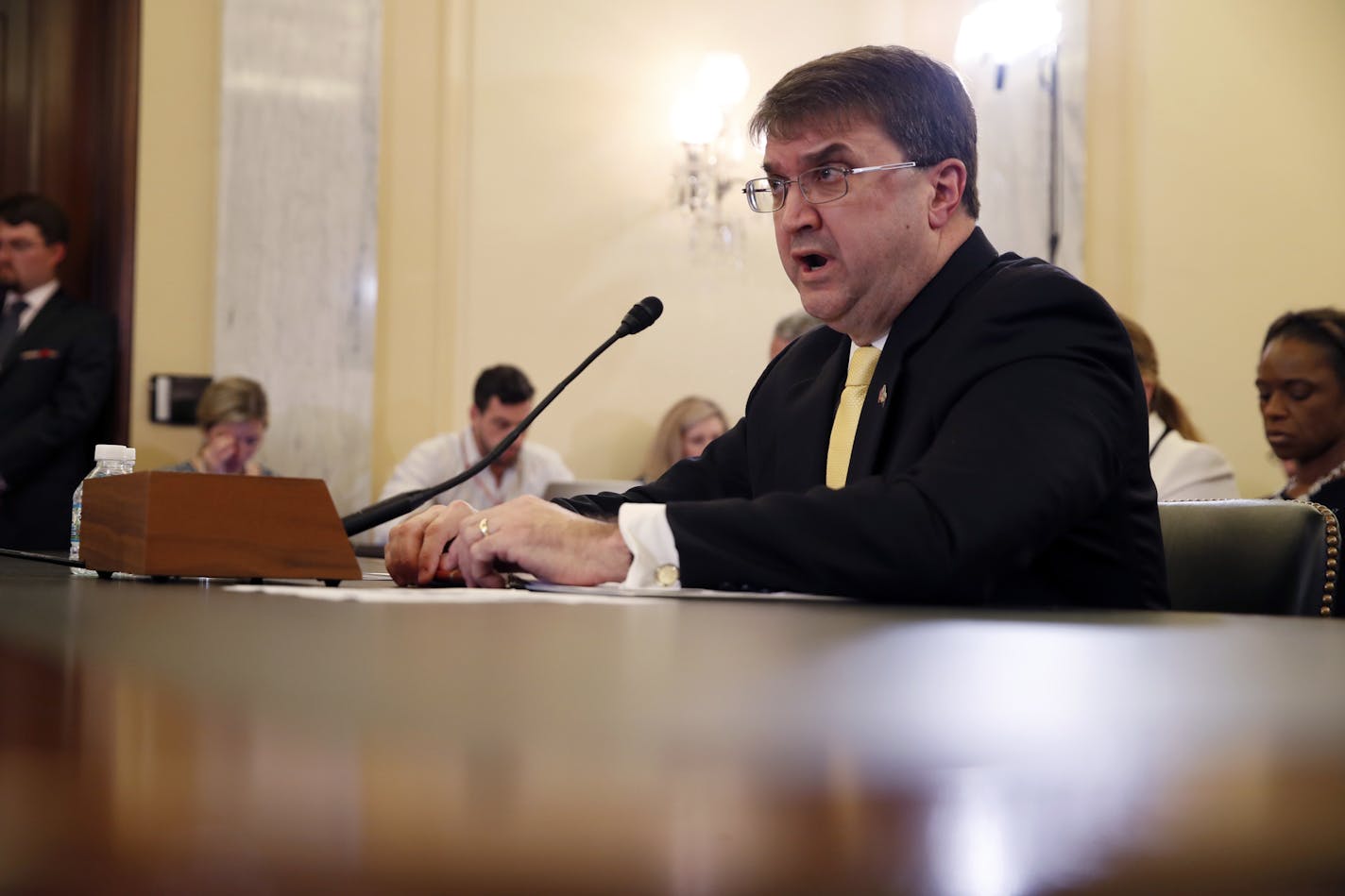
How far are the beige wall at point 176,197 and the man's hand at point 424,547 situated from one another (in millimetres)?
3371

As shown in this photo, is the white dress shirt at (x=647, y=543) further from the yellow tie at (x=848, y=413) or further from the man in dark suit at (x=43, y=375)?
the man in dark suit at (x=43, y=375)

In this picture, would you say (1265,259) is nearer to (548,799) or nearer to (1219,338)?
(1219,338)

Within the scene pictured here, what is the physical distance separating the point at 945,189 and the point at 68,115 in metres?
4.06

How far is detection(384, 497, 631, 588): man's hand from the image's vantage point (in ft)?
4.00

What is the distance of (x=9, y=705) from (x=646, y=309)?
149cm

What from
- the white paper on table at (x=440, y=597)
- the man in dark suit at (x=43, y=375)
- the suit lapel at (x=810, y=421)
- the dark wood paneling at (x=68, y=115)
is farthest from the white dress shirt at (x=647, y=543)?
the dark wood paneling at (x=68, y=115)

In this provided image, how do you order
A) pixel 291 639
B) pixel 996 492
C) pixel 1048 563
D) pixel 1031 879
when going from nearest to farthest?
1. pixel 1031 879
2. pixel 291 639
3. pixel 996 492
4. pixel 1048 563

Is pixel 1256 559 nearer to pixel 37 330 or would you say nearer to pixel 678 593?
pixel 678 593

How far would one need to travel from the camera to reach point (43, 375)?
427cm

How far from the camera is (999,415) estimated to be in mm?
1300

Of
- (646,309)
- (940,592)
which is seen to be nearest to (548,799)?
(940,592)

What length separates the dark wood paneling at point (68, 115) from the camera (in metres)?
4.77

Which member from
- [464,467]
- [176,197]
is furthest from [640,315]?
[176,197]

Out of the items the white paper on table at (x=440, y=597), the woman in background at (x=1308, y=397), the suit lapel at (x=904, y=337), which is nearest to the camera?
the white paper on table at (x=440, y=597)
